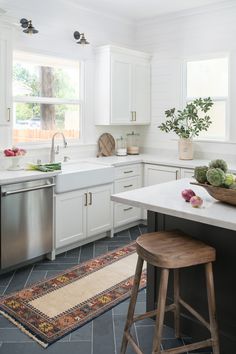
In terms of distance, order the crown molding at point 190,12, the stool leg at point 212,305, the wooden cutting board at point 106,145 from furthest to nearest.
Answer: the wooden cutting board at point 106,145 → the crown molding at point 190,12 → the stool leg at point 212,305

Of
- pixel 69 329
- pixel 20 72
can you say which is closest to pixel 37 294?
pixel 69 329

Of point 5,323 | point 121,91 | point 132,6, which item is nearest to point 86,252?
point 5,323

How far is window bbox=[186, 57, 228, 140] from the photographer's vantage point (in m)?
4.82

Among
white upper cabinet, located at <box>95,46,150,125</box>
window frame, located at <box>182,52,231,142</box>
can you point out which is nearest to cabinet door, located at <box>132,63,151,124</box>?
white upper cabinet, located at <box>95,46,150,125</box>

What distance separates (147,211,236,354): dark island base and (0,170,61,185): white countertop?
1374mm

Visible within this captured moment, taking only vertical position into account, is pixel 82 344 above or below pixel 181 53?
below

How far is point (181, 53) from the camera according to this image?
5.13 meters

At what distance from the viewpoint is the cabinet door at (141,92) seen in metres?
5.27

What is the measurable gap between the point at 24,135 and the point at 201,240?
8.93 feet

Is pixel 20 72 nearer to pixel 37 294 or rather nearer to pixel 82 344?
pixel 37 294

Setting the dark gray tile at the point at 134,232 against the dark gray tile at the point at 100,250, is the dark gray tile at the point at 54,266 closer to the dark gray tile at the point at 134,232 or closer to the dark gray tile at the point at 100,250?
the dark gray tile at the point at 100,250

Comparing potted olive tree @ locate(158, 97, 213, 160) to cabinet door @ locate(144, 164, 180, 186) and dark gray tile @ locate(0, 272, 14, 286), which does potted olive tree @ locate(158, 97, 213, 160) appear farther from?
dark gray tile @ locate(0, 272, 14, 286)

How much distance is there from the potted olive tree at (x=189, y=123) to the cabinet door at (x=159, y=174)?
0.34 metres

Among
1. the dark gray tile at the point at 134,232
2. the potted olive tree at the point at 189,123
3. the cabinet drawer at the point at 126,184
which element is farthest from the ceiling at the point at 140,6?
the dark gray tile at the point at 134,232
